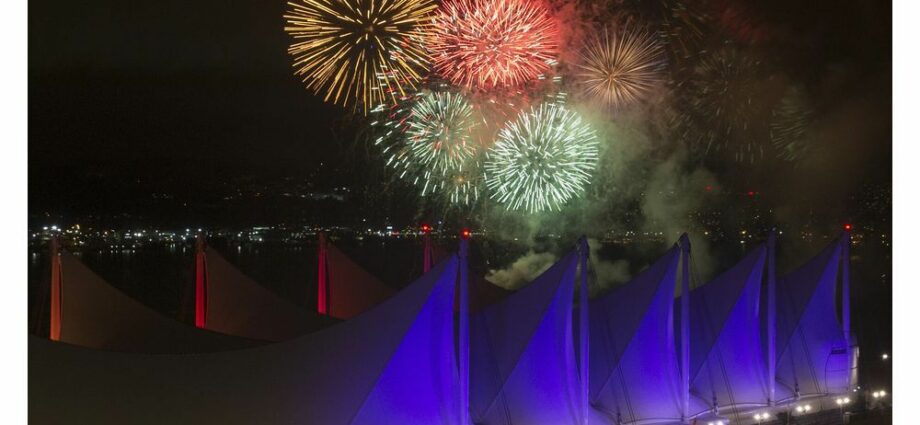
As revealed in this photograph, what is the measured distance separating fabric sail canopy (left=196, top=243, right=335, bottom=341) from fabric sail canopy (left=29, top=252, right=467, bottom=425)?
9.86 ft

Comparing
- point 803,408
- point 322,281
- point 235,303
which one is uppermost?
point 322,281

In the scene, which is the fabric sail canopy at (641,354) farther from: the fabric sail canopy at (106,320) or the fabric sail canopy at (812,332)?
the fabric sail canopy at (106,320)

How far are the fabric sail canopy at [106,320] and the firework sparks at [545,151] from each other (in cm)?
873

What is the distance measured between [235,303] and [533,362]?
4.19 metres

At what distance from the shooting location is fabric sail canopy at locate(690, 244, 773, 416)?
11070 millimetres

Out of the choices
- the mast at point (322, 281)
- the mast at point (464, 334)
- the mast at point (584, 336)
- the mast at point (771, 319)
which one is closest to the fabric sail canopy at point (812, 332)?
the mast at point (771, 319)

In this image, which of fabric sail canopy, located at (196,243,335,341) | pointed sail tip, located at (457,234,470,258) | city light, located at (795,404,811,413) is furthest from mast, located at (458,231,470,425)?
city light, located at (795,404,811,413)

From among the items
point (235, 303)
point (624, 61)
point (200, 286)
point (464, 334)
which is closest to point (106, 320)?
point (200, 286)

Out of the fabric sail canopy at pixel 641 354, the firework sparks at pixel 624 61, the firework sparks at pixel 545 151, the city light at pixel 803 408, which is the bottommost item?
the city light at pixel 803 408

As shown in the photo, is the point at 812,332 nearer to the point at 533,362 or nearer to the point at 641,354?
the point at 641,354

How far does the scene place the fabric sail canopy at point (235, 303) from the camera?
10570 mm

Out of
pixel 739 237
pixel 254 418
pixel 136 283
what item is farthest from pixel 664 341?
pixel 739 237

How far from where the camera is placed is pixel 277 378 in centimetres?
741

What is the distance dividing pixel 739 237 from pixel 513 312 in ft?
195
